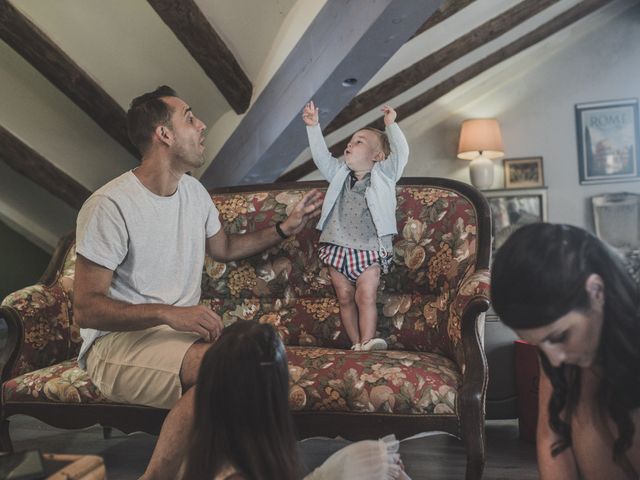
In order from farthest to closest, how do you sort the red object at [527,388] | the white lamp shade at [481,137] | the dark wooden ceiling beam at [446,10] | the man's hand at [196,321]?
the white lamp shade at [481,137] < the dark wooden ceiling beam at [446,10] < the red object at [527,388] < the man's hand at [196,321]

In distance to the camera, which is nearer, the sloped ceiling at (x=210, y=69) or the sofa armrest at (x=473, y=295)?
the sofa armrest at (x=473, y=295)

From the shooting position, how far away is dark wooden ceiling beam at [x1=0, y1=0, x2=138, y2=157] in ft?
9.57

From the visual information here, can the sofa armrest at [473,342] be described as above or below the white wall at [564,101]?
below

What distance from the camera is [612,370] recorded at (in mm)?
1014

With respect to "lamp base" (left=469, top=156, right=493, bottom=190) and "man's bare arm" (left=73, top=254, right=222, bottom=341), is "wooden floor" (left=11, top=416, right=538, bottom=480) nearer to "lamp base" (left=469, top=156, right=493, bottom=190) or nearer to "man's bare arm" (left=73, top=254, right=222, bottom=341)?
→ "man's bare arm" (left=73, top=254, right=222, bottom=341)

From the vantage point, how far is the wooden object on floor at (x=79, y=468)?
966 millimetres

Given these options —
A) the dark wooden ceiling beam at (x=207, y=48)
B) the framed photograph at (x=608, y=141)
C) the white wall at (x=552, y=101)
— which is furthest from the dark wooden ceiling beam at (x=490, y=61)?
the dark wooden ceiling beam at (x=207, y=48)

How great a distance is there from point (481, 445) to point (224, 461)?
838 mm

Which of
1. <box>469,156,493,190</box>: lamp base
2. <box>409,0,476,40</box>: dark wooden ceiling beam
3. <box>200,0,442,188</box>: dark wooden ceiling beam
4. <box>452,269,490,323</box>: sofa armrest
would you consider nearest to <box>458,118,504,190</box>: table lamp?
<box>469,156,493,190</box>: lamp base

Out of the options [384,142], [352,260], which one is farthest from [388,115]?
[352,260]

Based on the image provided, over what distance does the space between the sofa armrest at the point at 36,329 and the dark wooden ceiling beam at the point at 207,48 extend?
138 cm

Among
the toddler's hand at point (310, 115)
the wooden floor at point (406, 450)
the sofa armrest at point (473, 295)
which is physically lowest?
the wooden floor at point (406, 450)

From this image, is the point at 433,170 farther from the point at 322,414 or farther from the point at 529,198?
the point at 322,414

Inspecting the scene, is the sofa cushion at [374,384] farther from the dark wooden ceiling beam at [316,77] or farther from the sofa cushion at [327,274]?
the dark wooden ceiling beam at [316,77]
